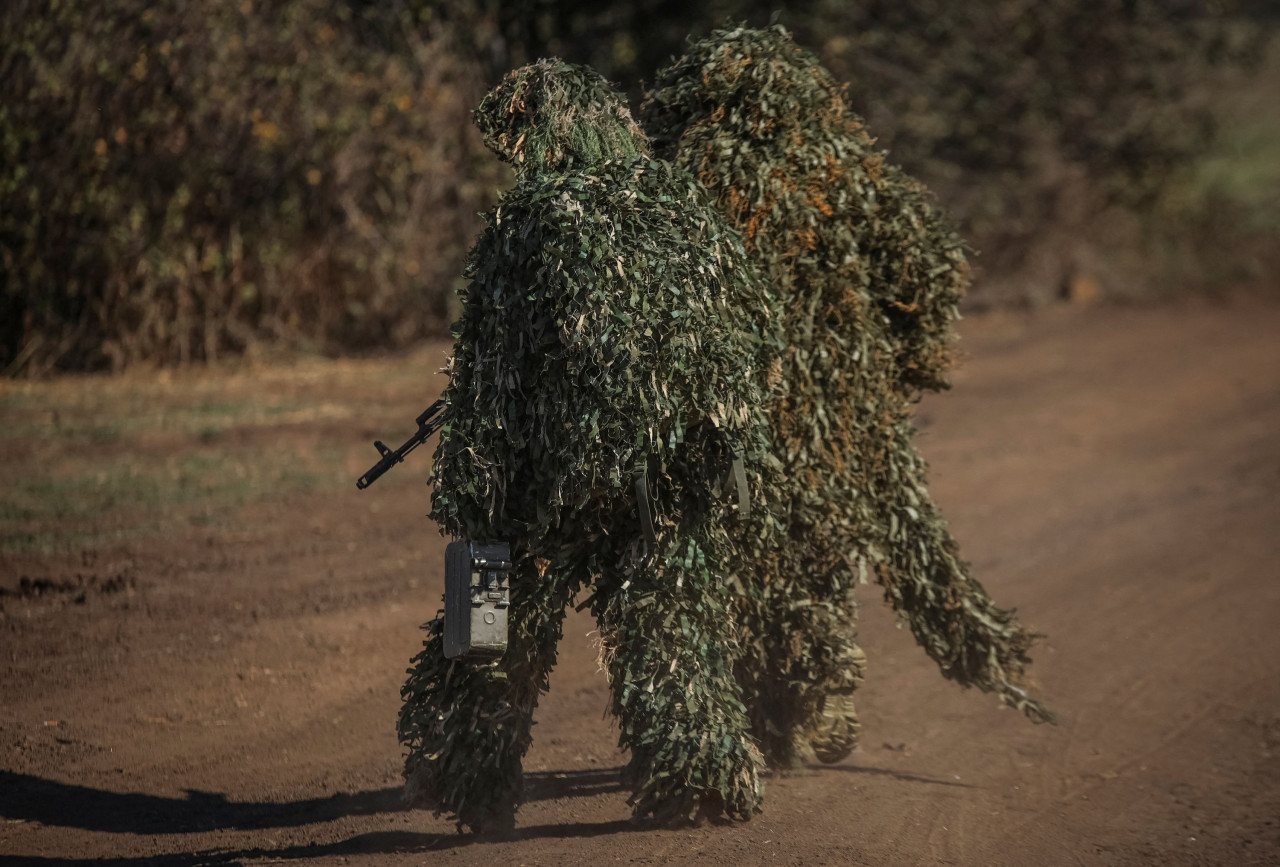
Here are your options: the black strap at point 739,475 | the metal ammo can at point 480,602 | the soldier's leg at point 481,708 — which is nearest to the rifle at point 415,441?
the metal ammo can at point 480,602

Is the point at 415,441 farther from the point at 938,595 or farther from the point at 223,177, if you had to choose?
the point at 223,177

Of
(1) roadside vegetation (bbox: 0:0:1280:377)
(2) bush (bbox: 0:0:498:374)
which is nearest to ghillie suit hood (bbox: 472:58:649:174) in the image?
→ (1) roadside vegetation (bbox: 0:0:1280:377)

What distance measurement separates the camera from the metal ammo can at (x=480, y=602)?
366 cm

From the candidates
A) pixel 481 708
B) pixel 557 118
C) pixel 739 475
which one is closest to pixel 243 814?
pixel 481 708

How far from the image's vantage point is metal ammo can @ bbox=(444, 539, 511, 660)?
366 centimetres

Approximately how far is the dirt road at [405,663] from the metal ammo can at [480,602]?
0.81 meters

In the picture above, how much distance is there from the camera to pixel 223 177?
37.5 feet

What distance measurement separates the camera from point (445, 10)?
43.3 ft

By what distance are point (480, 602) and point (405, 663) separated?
111 inches

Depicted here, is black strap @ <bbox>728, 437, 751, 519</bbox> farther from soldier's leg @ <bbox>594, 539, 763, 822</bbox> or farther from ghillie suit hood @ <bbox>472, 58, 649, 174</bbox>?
ghillie suit hood @ <bbox>472, 58, 649, 174</bbox>

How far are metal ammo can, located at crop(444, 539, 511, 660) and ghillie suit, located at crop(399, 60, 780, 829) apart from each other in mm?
115

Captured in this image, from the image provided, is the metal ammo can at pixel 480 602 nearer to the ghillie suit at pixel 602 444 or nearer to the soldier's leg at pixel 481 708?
the ghillie suit at pixel 602 444

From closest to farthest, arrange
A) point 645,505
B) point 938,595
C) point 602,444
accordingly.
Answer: point 602,444, point 645,505, point 938,595

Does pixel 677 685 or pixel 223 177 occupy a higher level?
pixel 223 177
